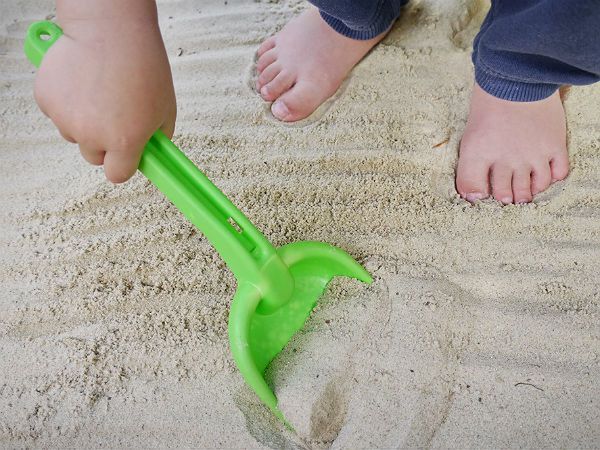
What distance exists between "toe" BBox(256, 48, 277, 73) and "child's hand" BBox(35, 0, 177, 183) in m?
0.48

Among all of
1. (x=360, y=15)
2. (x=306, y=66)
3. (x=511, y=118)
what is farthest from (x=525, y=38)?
(x=306, y=66)

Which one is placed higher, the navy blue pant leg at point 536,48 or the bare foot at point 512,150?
the navy blue pant leg at point 536,48

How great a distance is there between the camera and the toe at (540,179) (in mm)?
1040

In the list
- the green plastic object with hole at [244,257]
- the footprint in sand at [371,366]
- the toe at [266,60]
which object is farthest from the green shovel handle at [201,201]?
the toe at [266,60]

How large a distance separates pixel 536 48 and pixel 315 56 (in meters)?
0.47

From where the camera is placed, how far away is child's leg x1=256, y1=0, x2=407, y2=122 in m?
1.17

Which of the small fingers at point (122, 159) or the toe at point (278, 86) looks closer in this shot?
the small fingers at point (122, 159)

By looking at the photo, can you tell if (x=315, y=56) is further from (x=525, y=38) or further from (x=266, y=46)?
(x=525, y=38)

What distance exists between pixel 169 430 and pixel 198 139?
1.79ft

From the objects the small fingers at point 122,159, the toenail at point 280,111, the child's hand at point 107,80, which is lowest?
the toenail at point 280,111

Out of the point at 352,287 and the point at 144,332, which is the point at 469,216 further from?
the point at 144,332

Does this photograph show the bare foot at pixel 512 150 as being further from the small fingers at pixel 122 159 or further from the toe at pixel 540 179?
the small fingers at pixel 122 159

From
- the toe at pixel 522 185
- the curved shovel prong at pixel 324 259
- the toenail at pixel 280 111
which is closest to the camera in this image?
the curved shovel prong at pixel 324 259

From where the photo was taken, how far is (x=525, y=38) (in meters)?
0.87
